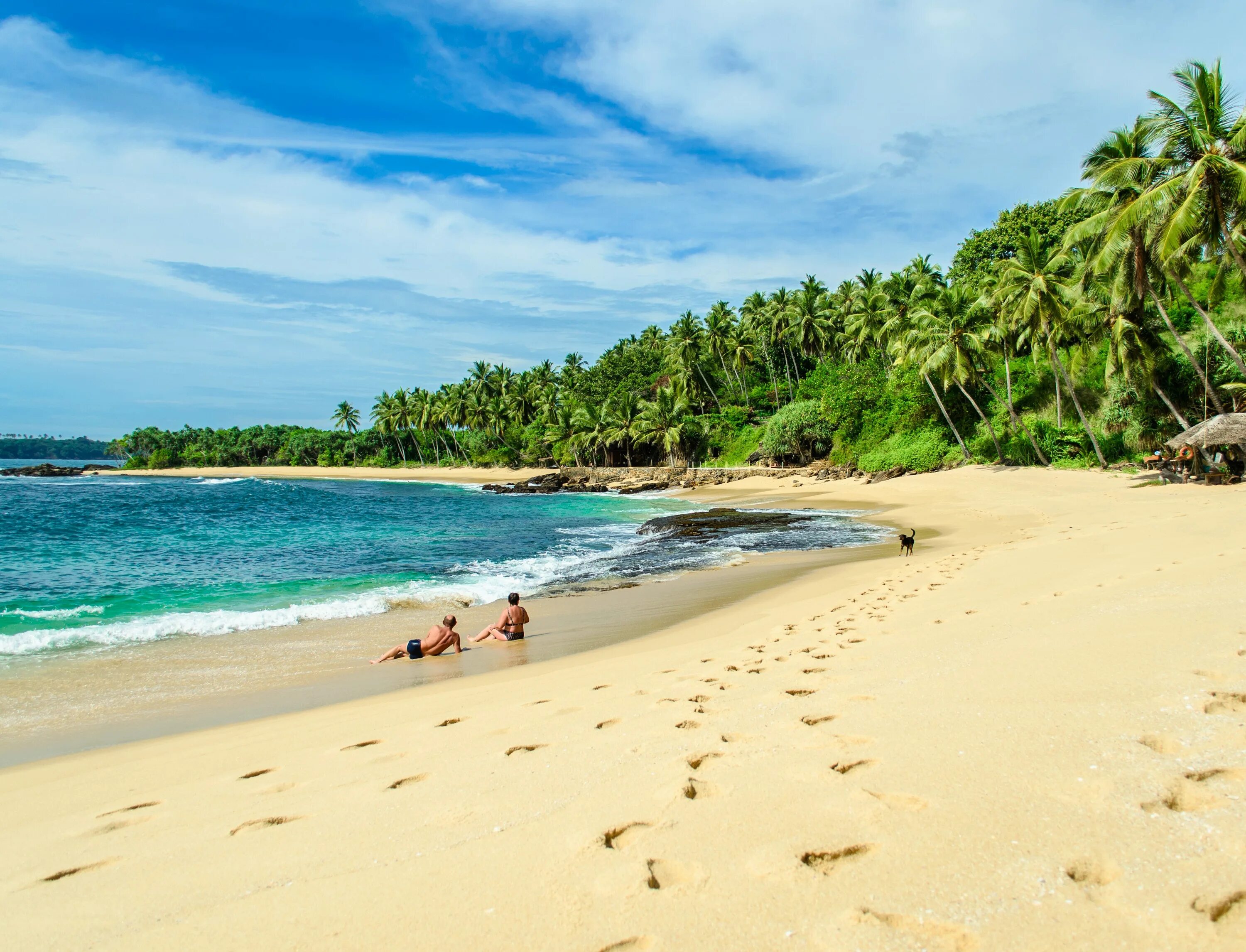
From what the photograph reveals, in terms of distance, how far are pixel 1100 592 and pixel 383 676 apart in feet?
26.1

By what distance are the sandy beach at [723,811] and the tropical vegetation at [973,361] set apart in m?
17.3

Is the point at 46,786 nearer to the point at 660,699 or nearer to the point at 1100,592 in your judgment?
the point at 660,699

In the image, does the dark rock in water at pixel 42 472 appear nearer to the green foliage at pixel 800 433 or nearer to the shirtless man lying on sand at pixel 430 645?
the green foliage at pixel 800 433

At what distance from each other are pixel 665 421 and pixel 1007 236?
94.6ft

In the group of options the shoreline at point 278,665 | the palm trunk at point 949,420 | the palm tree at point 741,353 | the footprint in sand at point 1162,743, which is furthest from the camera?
the palm tree at point 741,353

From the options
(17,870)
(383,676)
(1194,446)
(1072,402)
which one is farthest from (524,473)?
(17,870)

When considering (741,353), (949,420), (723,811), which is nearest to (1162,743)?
(723,811)

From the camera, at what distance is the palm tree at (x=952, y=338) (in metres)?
31.8

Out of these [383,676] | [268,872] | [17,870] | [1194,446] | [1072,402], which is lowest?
[383,676]

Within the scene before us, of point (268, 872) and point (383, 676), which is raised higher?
point (268, 872)

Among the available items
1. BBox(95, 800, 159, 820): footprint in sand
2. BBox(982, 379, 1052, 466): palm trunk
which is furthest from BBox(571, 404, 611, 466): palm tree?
BBox(95, 800, 159, 820): footprint in sand

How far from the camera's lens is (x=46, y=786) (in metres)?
4.63

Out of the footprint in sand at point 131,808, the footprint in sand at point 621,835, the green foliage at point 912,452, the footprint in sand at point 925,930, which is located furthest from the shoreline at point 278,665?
the green foliage at point 912,452

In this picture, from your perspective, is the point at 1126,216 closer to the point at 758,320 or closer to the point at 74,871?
the point at 74,871
